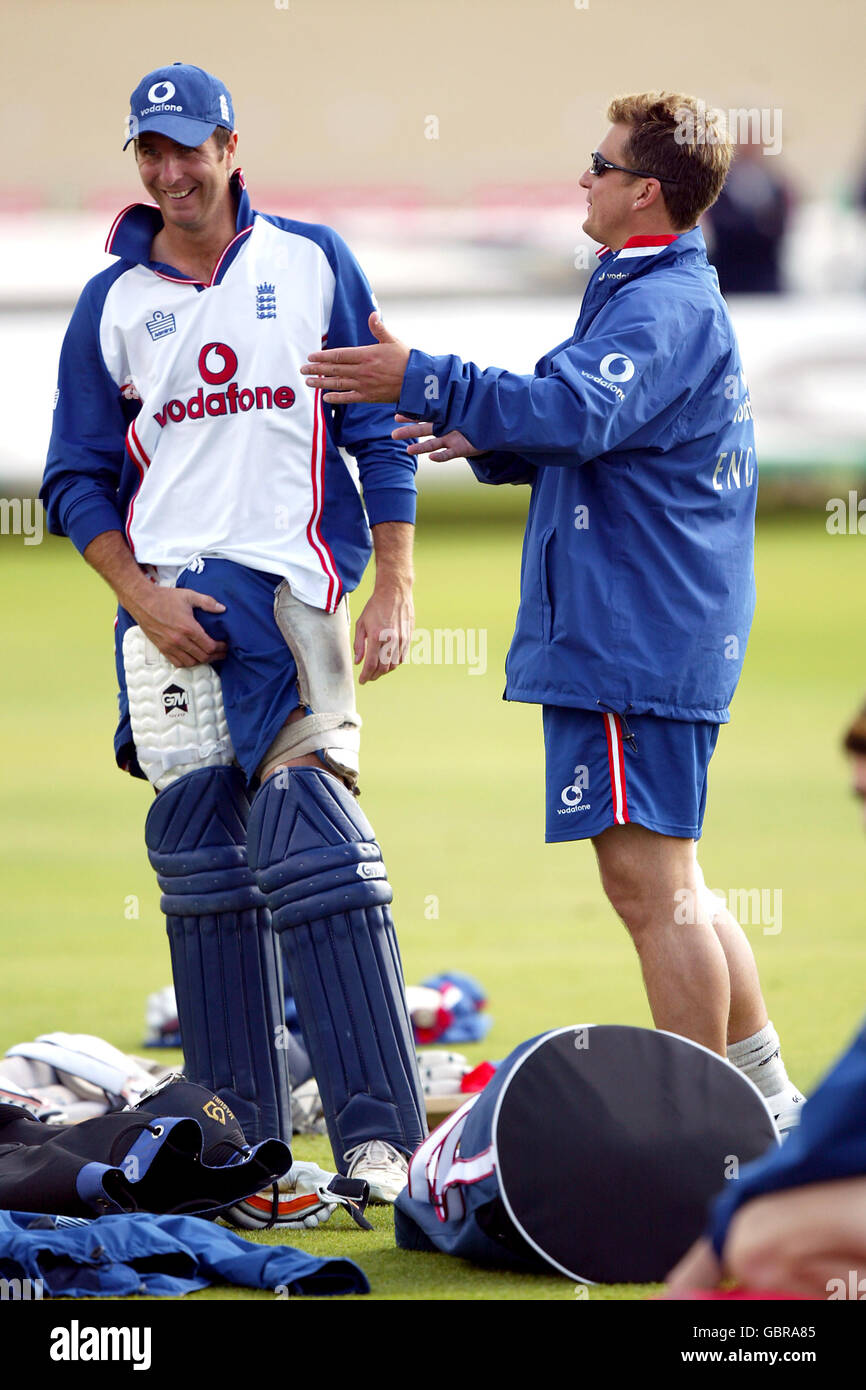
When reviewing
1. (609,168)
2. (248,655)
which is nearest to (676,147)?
(609,168)

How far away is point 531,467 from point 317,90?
19682mm

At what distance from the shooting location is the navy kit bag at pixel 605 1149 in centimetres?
254

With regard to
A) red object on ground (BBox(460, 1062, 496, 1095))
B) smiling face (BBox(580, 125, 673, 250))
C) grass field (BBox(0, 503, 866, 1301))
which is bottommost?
grass field (BBox(0, 503, 866, 1301))

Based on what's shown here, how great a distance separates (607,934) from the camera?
552cm

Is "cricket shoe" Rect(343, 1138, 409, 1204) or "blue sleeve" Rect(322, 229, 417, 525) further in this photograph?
"blue sleeve" Rect(322, 229, 417, 525)

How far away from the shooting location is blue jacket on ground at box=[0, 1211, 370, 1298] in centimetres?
251

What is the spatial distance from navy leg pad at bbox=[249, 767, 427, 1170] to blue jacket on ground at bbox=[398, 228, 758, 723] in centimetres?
44

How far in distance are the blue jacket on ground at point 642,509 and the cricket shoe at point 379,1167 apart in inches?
32.1

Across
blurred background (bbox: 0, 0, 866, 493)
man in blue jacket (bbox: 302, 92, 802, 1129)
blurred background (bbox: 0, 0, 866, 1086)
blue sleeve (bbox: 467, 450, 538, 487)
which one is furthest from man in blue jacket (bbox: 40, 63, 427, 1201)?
blurred background (bbox: 0, 0, 866, 493)

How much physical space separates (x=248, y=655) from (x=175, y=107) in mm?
1015

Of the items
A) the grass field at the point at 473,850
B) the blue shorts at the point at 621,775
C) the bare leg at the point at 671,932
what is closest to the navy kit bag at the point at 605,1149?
the grass field at the point at 473,850

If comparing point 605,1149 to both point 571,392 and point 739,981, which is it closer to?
point 739,981

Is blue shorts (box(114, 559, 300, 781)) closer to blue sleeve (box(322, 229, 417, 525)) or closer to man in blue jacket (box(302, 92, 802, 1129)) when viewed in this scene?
blue sleeve (box(322, 229, 417, 525))
